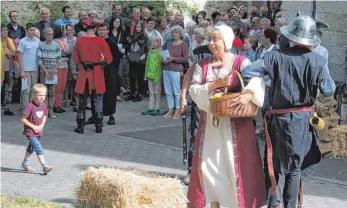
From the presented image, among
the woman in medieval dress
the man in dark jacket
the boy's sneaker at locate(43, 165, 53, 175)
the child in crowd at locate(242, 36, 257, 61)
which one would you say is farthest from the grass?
the man in dark jacket

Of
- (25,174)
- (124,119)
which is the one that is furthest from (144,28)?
(25,174)

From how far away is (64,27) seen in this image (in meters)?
16.0

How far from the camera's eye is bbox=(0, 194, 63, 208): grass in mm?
8141

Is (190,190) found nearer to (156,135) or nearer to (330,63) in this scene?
(156,135)

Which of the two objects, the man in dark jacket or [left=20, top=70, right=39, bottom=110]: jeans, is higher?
the man in dark jacket

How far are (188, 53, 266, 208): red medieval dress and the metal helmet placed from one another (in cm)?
47

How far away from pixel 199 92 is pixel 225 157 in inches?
24.4

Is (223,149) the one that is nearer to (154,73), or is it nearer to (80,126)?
(80,126)

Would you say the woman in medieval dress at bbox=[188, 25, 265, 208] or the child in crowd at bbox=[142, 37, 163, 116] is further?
the child in crowd at bbox=[142, 37, 163, 116]

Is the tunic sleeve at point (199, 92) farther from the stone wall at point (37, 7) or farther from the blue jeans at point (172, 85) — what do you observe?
the stone wall at point (37, 7)

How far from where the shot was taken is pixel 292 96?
7.04 m

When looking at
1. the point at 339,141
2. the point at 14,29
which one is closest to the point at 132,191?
the point at 339,141

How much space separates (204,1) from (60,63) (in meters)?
8.12

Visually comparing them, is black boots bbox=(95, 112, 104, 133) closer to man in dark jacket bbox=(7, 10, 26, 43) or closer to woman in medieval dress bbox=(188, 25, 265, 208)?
man in dark jacket bbox=(7, 10, 26, 43)
